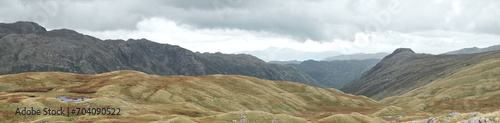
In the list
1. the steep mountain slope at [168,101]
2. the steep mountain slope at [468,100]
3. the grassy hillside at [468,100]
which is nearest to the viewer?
the steep mountain slope at [168,101]

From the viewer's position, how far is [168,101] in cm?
9969

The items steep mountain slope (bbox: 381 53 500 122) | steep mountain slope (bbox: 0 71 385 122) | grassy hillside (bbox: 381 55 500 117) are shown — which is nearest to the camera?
steep mountain slope (bbox: 0 71 385 122)

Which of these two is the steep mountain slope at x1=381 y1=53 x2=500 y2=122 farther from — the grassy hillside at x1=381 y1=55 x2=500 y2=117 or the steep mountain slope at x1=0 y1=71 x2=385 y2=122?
the steep mountain slope at x1=0 y1=71 x2=385 y2=122

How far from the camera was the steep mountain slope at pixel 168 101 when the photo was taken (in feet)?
206

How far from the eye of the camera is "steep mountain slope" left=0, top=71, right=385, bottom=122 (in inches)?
2472

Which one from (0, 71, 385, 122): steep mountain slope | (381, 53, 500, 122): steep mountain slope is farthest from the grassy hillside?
(0, 71, 385, 122): steep mountain slope

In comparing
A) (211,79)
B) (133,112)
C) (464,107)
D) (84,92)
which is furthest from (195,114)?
(464,107)

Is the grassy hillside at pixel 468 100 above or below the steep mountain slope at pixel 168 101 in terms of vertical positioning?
below

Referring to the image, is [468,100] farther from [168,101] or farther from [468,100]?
[168,101]

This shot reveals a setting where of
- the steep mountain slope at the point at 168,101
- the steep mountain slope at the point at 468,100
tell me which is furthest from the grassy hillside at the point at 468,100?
the steep mountain slope at the point at 168,101

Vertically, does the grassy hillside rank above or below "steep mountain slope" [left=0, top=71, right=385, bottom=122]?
below

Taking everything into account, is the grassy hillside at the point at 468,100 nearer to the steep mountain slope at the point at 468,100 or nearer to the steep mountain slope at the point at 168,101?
the steep mountain slope at the point at 468,100

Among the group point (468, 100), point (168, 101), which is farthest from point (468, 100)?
point (168, 101)

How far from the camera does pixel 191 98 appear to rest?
105 meters
